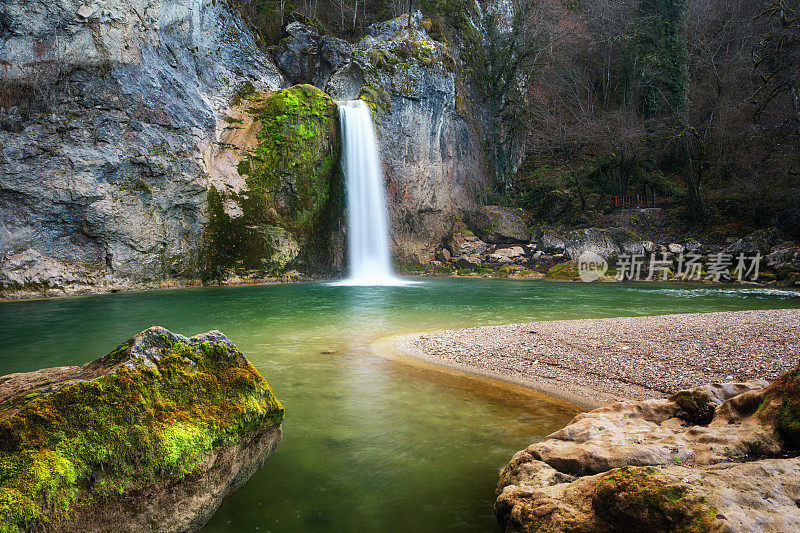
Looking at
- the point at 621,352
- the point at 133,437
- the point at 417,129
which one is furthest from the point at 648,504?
the point at 417,129

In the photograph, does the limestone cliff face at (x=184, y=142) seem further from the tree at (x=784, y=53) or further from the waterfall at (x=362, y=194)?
the tree at (x=784, y=53)

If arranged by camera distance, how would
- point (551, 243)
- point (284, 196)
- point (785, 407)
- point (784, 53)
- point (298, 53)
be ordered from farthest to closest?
point (298, 53)
point (551, 243)
point (284, 196)
point (784, 53)
point (785, 407)

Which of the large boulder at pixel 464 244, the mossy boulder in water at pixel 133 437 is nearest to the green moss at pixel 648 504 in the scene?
A: the mossy boulder in water at pixel 133 437

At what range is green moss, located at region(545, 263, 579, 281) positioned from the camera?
21903mm

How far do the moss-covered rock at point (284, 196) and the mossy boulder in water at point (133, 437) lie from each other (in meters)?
17.8

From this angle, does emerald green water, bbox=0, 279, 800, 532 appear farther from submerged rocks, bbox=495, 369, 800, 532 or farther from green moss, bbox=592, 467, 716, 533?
green moss, bbox=592, 467, 716, 533

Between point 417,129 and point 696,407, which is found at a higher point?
point 417,129

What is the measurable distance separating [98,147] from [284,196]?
7.91 meters

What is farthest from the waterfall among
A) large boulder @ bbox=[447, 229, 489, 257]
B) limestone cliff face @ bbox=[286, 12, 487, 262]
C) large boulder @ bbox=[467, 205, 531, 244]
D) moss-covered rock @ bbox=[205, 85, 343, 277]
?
large boulder @ bbox=[467, 205, 531, 244]

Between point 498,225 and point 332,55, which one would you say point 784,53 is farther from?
point 332,55

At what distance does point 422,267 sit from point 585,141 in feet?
45.2

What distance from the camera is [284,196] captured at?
21.5m

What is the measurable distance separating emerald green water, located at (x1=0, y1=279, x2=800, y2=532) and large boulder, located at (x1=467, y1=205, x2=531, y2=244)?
13939 mm

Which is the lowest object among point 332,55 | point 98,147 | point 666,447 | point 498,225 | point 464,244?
point 666,447
